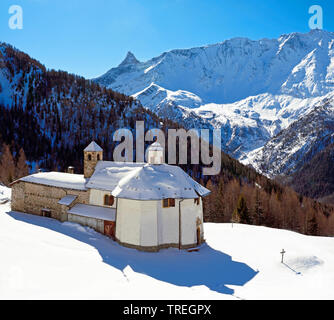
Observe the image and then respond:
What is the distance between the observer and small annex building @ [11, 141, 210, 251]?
31.9m

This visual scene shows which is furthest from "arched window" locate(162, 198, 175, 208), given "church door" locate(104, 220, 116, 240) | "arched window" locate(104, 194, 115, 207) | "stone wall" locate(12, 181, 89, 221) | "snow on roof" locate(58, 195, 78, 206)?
"snow on roof" locate(58, 195, 78, 206)

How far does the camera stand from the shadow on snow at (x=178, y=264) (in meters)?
25.5

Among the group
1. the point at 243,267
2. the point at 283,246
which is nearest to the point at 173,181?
the point at 243,267

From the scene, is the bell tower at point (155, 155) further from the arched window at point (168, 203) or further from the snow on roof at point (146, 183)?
the arched window at point (168, 203)

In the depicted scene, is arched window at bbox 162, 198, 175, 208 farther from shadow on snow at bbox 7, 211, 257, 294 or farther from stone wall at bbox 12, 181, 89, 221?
stone wall at bbox 12, 181, 89, 221

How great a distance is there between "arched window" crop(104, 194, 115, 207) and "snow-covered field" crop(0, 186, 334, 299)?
12.6 ft

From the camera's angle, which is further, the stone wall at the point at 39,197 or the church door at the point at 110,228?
the stone wall at the point at 39,197

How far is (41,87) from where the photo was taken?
182m

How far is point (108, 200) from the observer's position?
123 feet

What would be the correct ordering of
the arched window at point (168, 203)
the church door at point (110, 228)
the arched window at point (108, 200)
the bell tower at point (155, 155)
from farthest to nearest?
the bell tower at point (155, 155) → the arched window at point (108, 200) → the church door at point (110, 228) → the arched window at point (168, 203)

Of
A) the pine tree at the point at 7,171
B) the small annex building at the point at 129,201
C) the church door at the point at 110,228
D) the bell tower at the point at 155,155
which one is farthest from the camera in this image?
the pine tree at the point at 7,171

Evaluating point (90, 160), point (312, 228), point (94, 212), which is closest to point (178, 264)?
point (94, 212)

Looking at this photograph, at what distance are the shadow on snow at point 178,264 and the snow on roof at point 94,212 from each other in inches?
77.0

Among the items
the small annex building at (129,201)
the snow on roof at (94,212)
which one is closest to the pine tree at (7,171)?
the small annex building at (129,201)
